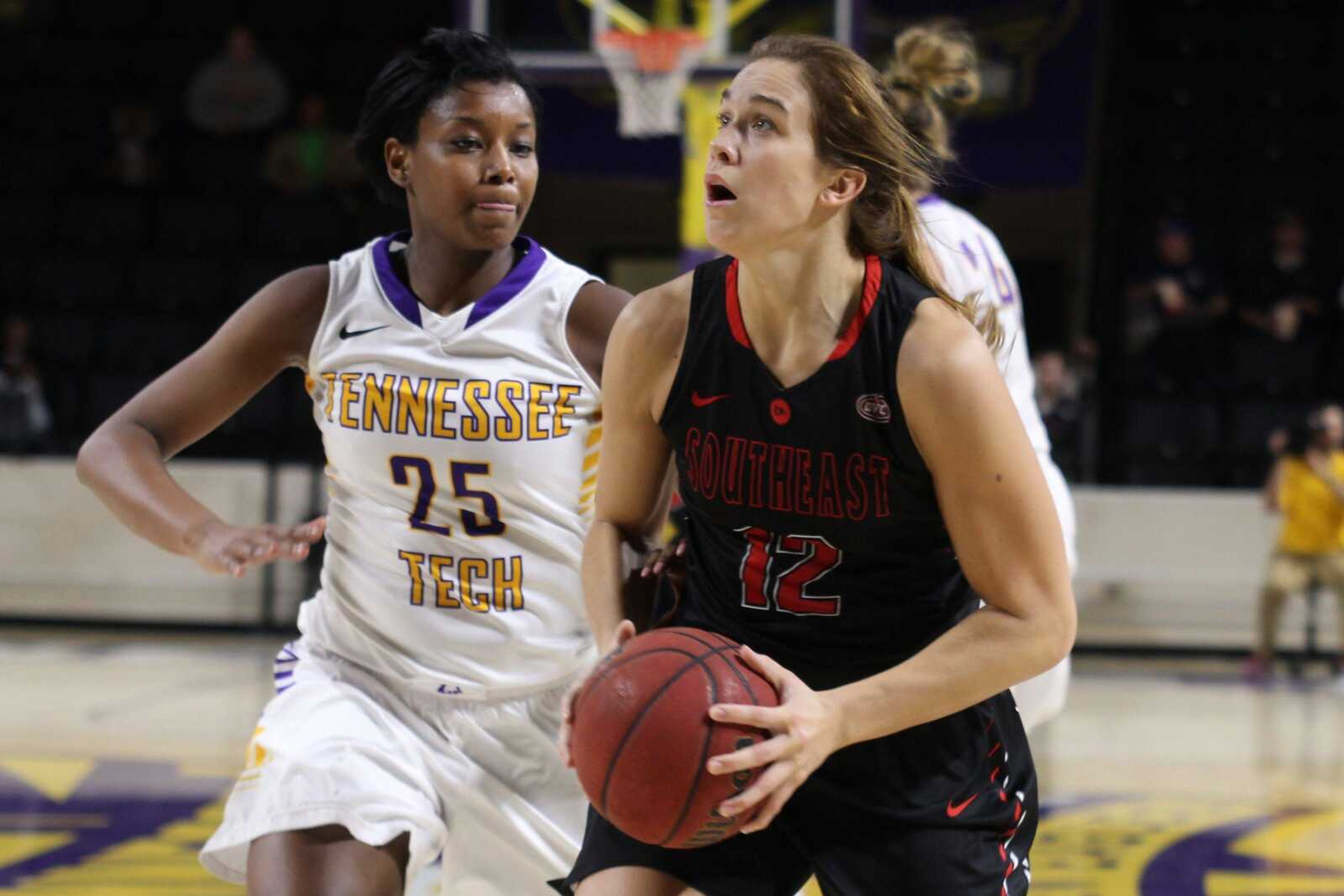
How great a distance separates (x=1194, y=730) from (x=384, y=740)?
17.8 feet

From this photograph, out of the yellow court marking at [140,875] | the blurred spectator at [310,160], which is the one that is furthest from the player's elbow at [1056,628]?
the blurred spectator at [310,160]

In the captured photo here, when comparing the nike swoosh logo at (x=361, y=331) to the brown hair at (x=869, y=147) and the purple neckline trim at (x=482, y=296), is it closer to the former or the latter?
the purple neckline trim at (x=482, y=296)

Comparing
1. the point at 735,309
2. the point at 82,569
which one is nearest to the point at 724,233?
the point at 735,309

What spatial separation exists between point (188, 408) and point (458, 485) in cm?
49

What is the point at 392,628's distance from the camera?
114 inches

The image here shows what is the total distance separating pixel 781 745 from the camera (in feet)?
6.20

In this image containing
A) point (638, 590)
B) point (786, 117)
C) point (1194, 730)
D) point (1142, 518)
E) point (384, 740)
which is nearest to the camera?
point (786, 117)

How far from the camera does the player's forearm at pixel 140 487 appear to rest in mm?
2654

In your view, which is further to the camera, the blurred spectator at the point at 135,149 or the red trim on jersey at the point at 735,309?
the blurred spectator at the point at 135,149

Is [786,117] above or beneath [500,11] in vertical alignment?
beneath

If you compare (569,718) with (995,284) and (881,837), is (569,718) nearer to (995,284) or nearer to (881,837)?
(881,837)

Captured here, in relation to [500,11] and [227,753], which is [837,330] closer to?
[227,753]

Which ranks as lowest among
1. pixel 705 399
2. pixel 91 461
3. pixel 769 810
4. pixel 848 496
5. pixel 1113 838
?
pixel 1113 838

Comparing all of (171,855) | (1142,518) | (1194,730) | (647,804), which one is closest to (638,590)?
(647,804)
